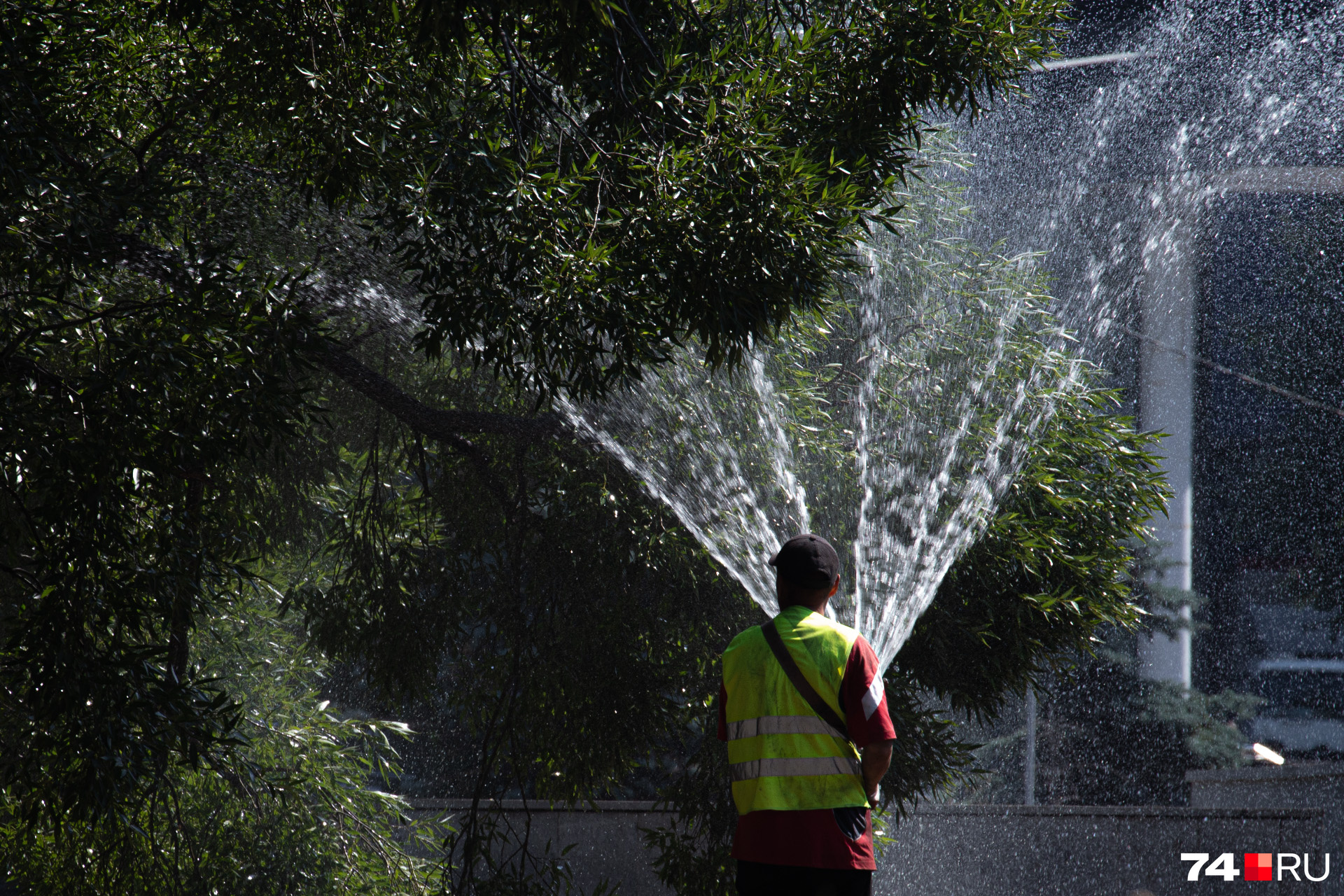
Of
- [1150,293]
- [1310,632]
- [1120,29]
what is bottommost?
[1310,632]

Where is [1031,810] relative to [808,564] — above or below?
below

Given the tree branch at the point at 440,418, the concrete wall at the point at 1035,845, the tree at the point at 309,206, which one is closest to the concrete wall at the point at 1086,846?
the concrete wall at the point at 1035,845

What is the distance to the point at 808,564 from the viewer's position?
10.8ft

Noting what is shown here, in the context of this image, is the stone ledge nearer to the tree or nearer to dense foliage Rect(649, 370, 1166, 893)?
dense foliage Rect(649, 370, 1166, 893)

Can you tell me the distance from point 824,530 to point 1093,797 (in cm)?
1329

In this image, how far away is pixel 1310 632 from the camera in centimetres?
2000

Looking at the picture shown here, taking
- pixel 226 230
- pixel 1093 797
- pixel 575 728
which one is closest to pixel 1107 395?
pixel 575 728

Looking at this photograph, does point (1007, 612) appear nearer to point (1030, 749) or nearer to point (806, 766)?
point (806, 766)

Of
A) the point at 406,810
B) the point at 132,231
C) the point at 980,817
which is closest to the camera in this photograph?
the point at 132,231

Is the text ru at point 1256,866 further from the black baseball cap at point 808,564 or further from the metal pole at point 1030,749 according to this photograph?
the black baseball cap at point 808,564

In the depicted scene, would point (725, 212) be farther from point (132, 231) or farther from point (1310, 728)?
point (1310, 728)

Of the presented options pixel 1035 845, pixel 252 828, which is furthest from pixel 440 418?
pixel 1035 845

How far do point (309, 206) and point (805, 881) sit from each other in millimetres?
3124

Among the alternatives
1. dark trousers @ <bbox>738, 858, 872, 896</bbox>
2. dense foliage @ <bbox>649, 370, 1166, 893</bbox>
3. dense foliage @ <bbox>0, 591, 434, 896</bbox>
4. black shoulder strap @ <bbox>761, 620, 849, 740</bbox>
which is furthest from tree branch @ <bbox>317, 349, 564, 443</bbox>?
dark trousers @ <bbox>738, 858, 872, 896</bbox>
